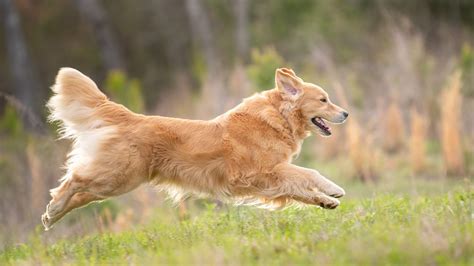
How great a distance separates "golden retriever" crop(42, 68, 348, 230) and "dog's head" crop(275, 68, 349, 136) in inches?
7.9

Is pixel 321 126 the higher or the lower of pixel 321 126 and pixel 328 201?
the higher

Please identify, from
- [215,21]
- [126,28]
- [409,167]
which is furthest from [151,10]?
[409,167]

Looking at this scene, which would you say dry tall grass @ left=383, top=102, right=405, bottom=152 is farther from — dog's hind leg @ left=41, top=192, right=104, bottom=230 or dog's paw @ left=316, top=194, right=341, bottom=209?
dog's hind leg @ left=41, top=192, right=104, bottom=230

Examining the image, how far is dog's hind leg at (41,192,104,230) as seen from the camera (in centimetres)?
820

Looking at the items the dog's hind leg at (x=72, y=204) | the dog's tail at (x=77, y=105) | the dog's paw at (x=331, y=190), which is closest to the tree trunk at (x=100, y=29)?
the dog's tail at (x=77, y=105)

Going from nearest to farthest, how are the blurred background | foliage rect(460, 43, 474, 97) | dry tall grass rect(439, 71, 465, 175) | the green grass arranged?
the green grass
the blurred background
dry tall grass rect(439, 71, 465, 175)
foliage rect(460, 43, 474, 97)

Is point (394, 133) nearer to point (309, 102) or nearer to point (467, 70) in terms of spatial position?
point (467, 70)

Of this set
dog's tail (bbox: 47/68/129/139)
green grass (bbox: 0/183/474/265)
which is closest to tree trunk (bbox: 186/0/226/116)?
dog's tail (bbox: 47/68/129/139)

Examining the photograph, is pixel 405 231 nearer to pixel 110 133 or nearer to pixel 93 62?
pixel 110 133

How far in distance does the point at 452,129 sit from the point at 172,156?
683cm

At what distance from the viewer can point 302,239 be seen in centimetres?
650

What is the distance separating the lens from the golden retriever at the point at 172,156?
7992mm

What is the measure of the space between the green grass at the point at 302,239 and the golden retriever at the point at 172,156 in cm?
28

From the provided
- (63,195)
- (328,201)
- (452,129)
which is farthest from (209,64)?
(328,201)
